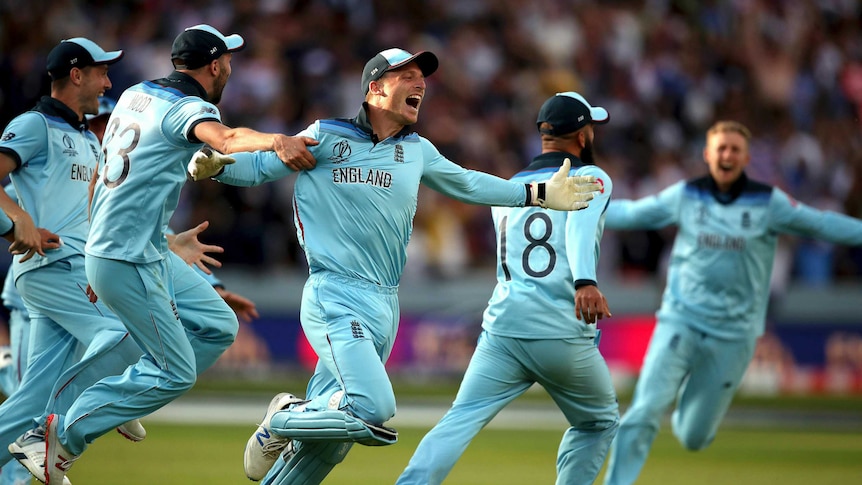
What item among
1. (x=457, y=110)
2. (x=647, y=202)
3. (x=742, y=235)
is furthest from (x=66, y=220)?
(x=457, y=110)

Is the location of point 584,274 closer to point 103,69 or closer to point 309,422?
point 309,422

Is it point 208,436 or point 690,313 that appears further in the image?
point 208,436

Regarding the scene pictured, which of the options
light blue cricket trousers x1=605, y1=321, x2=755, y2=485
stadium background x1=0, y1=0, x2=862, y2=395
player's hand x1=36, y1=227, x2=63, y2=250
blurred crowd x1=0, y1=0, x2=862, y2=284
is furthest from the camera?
blurred crowd x1=0, y1=0, x2=862, y2=284

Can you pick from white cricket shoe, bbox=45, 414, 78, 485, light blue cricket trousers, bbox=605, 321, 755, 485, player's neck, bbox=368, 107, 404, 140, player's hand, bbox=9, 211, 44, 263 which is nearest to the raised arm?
player's neck, bbox=368, 107, 404, 140

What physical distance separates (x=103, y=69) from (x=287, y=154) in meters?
2.27

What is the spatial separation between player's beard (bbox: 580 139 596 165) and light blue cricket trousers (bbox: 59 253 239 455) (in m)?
2.89

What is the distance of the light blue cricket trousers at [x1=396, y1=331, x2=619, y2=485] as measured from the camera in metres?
7.77

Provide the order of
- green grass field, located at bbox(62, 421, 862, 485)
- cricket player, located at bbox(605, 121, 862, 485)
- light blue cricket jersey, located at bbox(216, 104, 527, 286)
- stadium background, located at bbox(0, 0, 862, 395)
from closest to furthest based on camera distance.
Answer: light blue cricket jersey, located at bbox(216, 104, 527, 286) < cricket player, located at bbox(605, 121, 862, 485) < green grass field, located at bbox(62, 421, 862, 485) < stadium background, located at bbox(0, 0, 862, 395)

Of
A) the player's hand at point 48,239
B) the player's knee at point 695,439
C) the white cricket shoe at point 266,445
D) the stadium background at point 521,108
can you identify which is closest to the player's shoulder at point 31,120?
the player's hand at point 48,239

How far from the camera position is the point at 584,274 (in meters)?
7.63

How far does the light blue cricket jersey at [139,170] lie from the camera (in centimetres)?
729

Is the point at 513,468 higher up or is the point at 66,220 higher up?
the point at 66,220

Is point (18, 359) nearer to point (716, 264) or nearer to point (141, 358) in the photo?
point (141, 358)

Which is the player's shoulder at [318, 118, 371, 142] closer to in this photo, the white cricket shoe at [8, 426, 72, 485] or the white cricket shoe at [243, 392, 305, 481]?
the white cricket shoe at [243, 392, 305, 481]
